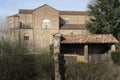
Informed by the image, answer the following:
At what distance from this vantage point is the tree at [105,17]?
53875mm

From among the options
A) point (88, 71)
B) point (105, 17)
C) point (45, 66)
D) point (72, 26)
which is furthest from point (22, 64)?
point (72, 26)

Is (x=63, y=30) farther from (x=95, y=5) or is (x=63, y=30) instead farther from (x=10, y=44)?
(x=10, y=44)

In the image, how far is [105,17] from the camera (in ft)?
177

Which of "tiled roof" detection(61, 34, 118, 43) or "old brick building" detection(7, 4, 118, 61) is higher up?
"old brick building" detection(7, 4, 118, 61)

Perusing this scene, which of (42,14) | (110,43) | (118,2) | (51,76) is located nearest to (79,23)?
(42,14)

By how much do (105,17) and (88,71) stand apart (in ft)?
83.0

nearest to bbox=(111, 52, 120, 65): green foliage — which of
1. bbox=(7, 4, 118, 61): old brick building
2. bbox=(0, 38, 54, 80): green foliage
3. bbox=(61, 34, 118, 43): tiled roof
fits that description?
bbox=(61, 34, 118, 43): tiled roof

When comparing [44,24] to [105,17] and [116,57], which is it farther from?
[116,57]

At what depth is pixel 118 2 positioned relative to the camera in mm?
55562

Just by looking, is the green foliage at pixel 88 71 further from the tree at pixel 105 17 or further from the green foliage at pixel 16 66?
the tree at pixel 105 17

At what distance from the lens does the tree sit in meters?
53.9

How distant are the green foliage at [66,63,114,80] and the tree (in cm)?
2317

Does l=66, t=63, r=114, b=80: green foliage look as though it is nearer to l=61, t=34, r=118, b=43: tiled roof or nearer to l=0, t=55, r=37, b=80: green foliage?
l=0, t=55, r=37, b=80: green foliage

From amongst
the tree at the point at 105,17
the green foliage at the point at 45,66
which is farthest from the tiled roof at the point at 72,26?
the green foliage at the point at 45,66
